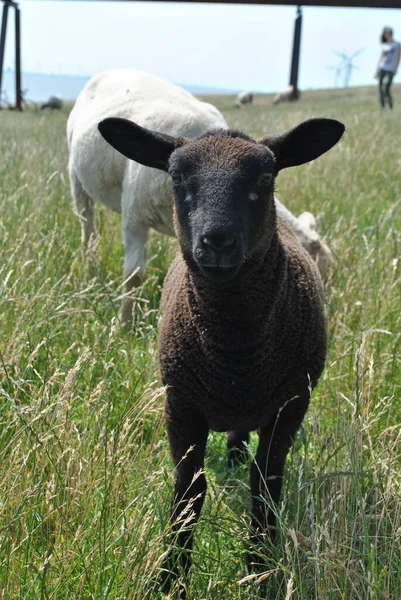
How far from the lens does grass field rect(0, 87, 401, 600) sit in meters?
2.04

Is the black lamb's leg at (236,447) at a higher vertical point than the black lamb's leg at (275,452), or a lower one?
lower

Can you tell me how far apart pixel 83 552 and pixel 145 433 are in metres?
1.32

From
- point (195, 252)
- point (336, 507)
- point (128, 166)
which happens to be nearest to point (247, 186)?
point (195, 252)

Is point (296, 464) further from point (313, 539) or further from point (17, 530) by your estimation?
point (17, 530)

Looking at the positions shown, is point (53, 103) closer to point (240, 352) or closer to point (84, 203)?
point (84, 203)

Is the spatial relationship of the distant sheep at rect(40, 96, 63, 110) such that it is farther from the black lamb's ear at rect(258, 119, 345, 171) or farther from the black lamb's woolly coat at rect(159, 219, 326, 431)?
the black lamb's woolly coat at rect(159, 219, 326, 431)

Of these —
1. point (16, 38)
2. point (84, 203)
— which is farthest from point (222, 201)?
point (16, 38)

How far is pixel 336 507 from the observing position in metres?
2.20

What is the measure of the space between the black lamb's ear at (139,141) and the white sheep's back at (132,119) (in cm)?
132

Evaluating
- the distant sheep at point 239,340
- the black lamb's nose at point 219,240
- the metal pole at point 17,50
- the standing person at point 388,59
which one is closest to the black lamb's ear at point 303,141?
the distant sheep at point 239,340

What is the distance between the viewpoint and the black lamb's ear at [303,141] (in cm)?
277

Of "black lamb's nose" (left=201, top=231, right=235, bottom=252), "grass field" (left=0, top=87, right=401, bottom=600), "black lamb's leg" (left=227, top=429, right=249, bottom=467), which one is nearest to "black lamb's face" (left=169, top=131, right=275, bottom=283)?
"black lamb's nose" (left=201, top=231, right=235, bottom=252)

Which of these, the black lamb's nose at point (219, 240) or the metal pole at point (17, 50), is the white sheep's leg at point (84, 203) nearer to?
the black lamb's nose at point (219, 240)

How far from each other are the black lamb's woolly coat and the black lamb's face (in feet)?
0.55
